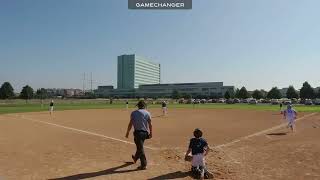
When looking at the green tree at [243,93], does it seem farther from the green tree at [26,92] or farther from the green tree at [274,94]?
the green tree at [26,92]

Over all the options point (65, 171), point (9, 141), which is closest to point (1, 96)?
point (9, 141)

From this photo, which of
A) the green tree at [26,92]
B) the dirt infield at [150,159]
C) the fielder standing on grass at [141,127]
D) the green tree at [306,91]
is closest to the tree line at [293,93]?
the green tree at [306,91]

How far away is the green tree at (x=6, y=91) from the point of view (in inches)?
4926

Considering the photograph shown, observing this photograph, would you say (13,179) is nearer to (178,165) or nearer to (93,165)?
(93,165)

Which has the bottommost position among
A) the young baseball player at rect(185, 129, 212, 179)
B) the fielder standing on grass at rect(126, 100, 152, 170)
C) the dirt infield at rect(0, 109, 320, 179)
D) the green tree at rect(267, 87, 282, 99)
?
the dirt infield at rect(0, 109, 320, 179)

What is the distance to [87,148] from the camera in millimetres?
14695

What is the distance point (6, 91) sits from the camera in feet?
412

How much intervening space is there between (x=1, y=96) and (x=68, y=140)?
11779 cm

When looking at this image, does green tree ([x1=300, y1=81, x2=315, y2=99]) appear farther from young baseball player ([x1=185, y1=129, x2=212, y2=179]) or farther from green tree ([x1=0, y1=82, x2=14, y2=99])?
young baseball player ([x1=185, y1=129, x2=212, y2=179])

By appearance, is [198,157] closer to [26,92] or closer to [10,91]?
[10,91]

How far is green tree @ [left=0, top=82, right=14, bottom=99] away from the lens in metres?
125

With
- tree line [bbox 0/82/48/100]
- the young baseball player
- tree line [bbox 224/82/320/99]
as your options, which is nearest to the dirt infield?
the young baseball player

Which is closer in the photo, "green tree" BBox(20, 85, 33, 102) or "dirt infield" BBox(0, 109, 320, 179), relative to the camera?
"dirt infield" BBox(0, 109, 320, 179)

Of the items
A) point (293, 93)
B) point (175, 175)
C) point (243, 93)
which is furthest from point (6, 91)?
point (175, 175)
